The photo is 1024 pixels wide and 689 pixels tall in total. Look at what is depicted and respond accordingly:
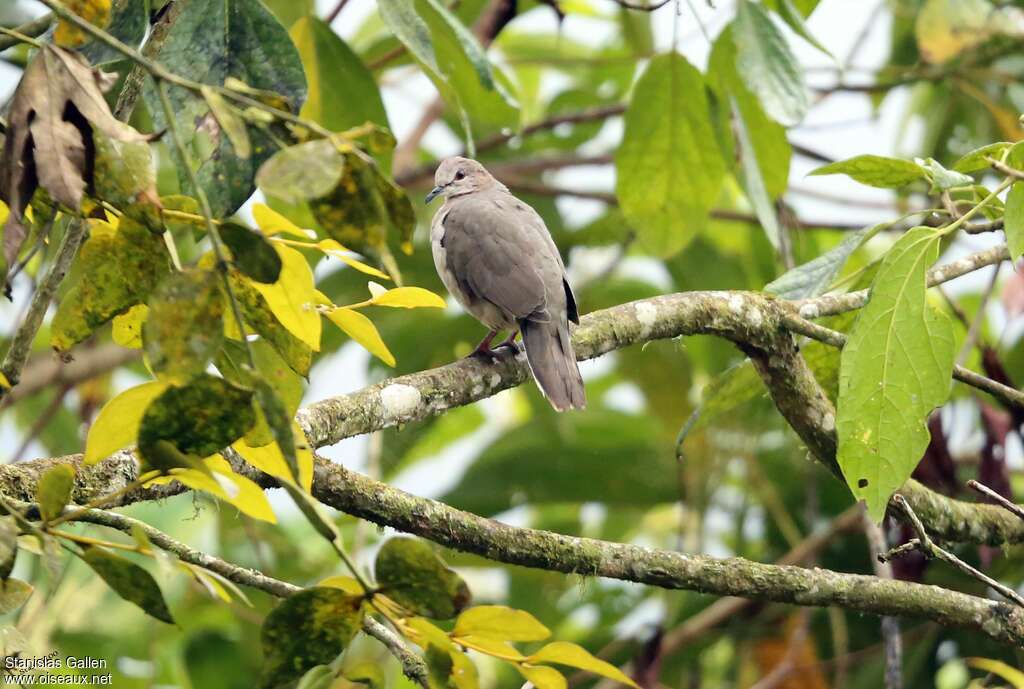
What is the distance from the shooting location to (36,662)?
2.40m

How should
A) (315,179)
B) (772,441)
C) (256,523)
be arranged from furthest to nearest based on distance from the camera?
(772,441), (256,523), (315,179)

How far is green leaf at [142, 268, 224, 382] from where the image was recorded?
140 cm

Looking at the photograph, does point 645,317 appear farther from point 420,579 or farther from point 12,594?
point 12,594

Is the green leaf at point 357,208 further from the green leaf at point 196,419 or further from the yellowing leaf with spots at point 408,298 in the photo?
the yellowing leaf with spots at point 408,298

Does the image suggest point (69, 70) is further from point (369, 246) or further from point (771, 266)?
point (771, 266)

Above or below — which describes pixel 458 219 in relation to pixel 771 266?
above

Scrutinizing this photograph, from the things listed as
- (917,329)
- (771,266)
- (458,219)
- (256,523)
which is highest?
(917,329)

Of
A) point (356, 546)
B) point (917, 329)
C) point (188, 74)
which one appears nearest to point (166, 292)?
point (188, 74)

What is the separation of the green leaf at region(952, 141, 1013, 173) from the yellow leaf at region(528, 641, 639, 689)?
129 centimetres

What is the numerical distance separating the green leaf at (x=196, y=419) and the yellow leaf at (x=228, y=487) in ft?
0.10

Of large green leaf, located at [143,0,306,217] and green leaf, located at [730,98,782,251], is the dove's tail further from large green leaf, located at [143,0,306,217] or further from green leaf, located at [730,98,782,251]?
large green leaf, located at [143,0,306,217]

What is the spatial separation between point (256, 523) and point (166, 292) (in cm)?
417

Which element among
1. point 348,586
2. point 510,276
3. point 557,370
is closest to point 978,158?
point 557,370

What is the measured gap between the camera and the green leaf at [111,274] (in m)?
1.67
